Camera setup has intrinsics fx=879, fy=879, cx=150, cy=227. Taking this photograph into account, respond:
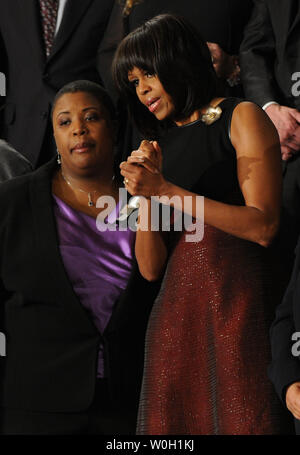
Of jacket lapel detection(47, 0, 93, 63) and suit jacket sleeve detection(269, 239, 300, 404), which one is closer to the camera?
suit jacket sleeve detection(269, 239, 300, 404)

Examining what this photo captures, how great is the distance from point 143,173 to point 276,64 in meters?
0.90

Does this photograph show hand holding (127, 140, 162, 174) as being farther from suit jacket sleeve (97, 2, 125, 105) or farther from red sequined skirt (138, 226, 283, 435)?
suit jacket sleeve (97, 2, 125, 105)

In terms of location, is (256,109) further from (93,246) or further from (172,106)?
(93,246)

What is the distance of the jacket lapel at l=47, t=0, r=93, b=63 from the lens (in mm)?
2961

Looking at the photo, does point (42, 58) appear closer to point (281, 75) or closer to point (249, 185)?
point (281, 75)

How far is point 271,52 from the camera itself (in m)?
2.63

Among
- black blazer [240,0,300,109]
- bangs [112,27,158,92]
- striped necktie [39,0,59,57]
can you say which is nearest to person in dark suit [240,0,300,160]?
black blazer [240,0,300,109]

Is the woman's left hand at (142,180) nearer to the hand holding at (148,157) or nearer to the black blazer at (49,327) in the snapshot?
the hand holding at (148,157)

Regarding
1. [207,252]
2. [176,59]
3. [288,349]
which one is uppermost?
[176,59]

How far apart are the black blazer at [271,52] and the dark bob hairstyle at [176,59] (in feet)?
1.49

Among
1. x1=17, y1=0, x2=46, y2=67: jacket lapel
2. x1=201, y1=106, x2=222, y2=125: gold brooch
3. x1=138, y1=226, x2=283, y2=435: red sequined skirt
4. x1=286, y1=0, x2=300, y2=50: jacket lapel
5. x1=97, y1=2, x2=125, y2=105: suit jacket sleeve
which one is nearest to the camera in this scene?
x1=138, y1=226, x2=283, y2=435: red sequined skirt

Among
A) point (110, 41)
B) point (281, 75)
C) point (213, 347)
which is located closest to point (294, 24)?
point (281, 75)

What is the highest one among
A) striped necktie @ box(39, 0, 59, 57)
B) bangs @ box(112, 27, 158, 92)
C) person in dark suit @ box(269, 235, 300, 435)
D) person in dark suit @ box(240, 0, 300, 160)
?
striped necktie @ box(39, 0, 59, 57)
